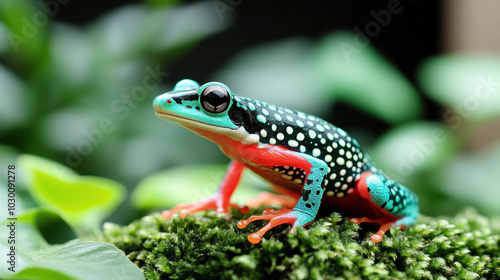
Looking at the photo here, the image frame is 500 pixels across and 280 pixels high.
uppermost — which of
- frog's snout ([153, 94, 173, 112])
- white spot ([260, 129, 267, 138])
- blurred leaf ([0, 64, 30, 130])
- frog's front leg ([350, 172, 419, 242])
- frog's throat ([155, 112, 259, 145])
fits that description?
frog's snout ([153, 94, 173, 112])

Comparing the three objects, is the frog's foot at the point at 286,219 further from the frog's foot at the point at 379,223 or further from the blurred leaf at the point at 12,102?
the blurred leaf at the point at 12,102

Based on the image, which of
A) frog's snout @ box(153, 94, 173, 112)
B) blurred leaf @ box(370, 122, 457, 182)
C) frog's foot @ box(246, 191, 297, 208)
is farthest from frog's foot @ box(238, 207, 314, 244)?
blurred leaf @ box(370, 122, 457, 182)

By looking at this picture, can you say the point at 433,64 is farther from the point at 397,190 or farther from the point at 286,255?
the point at 286,255

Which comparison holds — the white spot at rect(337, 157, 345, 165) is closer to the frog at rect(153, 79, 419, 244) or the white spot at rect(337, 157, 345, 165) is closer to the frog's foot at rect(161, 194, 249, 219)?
the frog at rect(153, 79, 419, 244)

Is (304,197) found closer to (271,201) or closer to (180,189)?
(271,201)

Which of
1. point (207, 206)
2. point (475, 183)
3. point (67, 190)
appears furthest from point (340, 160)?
point (475, 183)

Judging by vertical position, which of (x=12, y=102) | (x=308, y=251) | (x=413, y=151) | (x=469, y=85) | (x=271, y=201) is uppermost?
(x=469, y=85)
